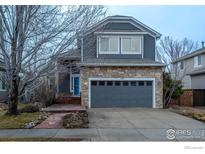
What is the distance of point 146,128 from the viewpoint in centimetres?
1266

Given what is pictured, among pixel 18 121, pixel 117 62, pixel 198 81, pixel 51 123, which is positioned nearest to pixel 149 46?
pixel 117 62

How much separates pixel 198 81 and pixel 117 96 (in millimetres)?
9946

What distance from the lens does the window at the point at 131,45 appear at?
896 inches

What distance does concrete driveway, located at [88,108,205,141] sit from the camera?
10.7m

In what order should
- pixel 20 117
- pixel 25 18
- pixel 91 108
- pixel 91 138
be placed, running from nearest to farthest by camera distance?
pixel 91 138 → pixel 25 18 → pixel 20 117 → pixel 91 108

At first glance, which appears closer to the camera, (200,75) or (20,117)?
(20,117)

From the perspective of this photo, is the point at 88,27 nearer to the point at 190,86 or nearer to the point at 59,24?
the point at 59,24

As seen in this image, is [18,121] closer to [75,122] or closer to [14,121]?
[14,121]

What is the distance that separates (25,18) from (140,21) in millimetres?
11840

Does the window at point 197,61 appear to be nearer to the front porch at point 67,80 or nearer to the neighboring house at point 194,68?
the neighboring house at point 194,68

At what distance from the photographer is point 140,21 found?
23.0 meters

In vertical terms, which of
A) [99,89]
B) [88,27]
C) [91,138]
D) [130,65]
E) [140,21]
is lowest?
[91,138]

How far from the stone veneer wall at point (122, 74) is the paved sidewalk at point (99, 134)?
339 inches
